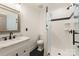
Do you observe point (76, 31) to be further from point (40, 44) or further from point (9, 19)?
point (9, 19)

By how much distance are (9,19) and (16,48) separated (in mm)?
517

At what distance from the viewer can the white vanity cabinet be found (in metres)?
1.36

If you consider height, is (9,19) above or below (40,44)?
above

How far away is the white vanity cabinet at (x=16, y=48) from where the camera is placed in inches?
53.6

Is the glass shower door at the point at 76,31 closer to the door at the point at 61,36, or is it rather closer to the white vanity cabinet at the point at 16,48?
the door at the point at 61,36

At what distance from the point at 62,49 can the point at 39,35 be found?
49cm

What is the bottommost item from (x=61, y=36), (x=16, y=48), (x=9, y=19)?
(x=16, y=48)

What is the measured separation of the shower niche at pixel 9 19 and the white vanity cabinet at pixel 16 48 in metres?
0.21

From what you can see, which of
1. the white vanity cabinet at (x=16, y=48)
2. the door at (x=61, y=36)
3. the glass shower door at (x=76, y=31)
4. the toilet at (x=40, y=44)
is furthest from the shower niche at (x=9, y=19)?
the glass shower door at (x=76, y=31)

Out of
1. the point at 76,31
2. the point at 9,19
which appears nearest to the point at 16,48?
the point at 9,19

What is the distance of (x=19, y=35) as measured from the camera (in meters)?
1.62

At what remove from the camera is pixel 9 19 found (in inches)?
64.3

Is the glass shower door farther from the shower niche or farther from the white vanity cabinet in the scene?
the shower niche

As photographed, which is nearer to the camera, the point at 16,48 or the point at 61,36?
the point at 16,48
